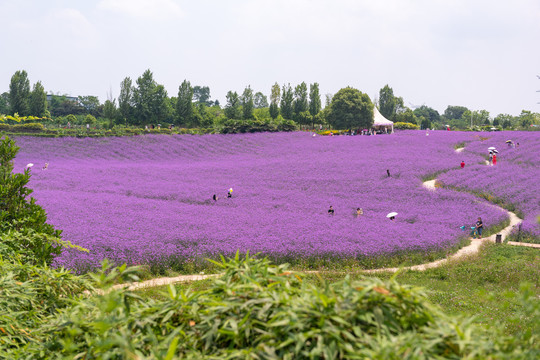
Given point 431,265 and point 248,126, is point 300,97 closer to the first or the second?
point 248,126

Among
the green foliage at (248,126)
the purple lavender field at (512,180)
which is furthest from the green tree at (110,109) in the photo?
the purple lavender field at (512,180)

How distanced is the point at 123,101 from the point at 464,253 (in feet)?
181

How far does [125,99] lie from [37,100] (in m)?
14.8

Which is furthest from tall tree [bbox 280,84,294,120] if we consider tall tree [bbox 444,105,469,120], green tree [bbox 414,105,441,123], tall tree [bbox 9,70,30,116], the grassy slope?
tall tree [bbox 444,105,469,120]

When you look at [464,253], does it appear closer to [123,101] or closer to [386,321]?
[386,321]

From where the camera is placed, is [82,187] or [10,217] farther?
[82,187]

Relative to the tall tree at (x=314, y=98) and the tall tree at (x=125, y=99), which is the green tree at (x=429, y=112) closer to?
the tall tree at (x=314, y=98)

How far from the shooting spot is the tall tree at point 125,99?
5981 centimetres

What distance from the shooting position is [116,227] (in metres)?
15.4

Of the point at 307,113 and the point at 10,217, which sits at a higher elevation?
the point at 307,113

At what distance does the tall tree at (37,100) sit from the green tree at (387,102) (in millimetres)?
66503

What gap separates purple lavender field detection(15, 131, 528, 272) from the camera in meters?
13.7

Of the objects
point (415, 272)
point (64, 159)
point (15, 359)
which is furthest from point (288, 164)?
point (15, 359)

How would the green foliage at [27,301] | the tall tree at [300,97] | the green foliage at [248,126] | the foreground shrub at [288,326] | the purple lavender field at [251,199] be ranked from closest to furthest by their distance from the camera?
the foreground shrub at [288,326], the green foliage at [27,301], the purple lavender field at [251,199], the green foliage at [248,126], the tall tree at [300,97]
